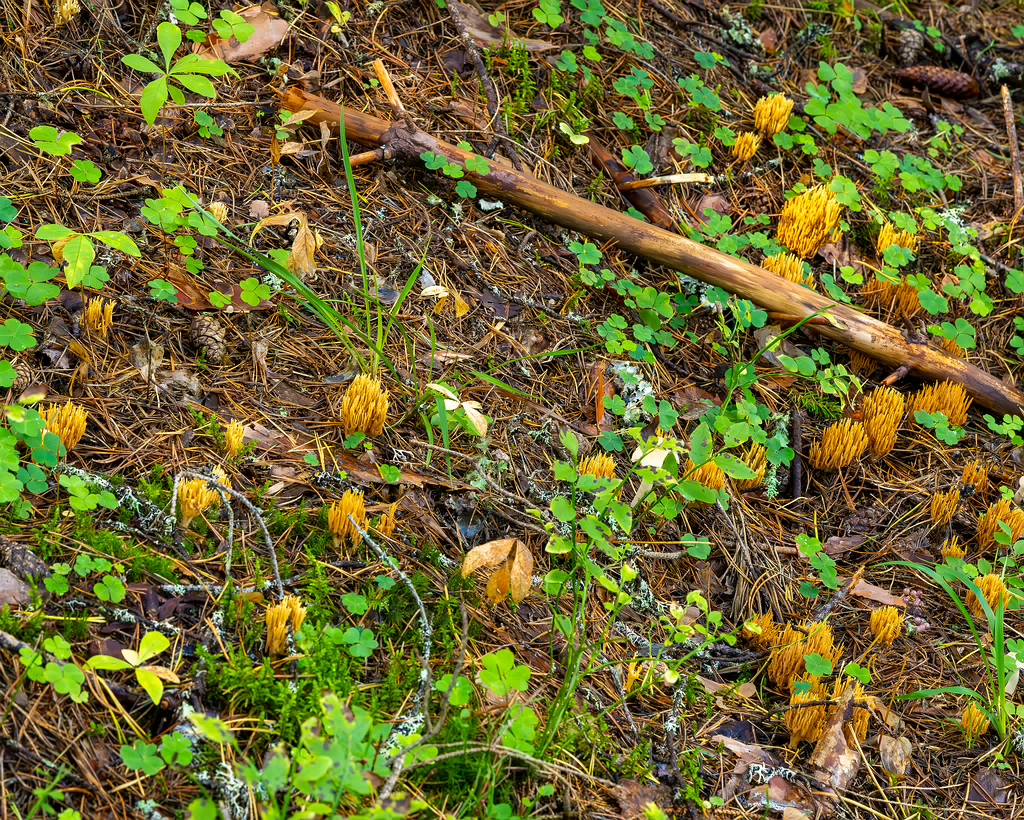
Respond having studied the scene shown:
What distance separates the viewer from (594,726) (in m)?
2.74

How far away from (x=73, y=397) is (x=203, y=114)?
163 cm

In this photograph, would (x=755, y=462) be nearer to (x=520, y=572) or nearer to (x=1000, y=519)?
(x=1000, y=519)

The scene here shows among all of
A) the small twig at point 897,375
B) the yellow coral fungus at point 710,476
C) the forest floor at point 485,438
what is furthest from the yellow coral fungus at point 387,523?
the small twig at point 897,375

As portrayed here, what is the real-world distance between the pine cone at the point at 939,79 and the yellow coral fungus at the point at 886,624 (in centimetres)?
392

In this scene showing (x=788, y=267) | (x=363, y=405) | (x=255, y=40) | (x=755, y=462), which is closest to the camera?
(x=363, y=405)

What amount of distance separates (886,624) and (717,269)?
189 cm

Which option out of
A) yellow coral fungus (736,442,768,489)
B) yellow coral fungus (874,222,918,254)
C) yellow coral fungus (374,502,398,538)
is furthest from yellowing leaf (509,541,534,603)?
yellow coral fungus (874,222,918,254)

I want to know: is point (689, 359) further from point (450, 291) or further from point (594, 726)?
point (594, 726)

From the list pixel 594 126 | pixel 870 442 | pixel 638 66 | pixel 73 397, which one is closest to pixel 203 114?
pixel 73 397

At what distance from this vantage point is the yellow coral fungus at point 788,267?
4559 millimetres

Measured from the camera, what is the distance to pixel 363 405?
3.29m

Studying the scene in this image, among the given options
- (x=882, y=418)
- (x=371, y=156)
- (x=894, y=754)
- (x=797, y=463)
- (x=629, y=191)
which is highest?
(x=371, y=156)

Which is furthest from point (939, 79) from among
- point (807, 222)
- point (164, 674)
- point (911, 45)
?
point (164, 674)

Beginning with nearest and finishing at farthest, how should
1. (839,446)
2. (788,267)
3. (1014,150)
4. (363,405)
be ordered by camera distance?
1. (363,405)
2. (839,446)
3. (788,267)
4. (1014,150)
